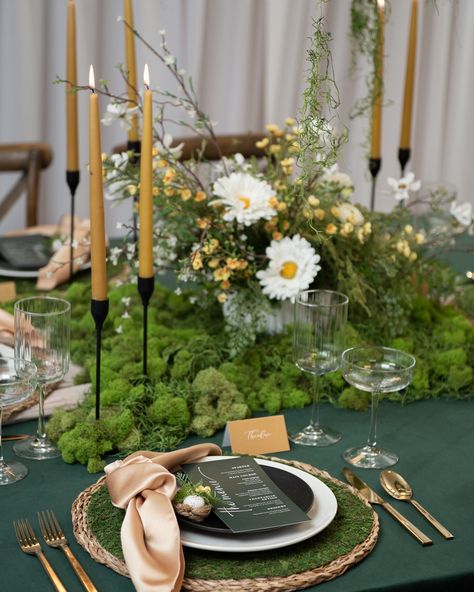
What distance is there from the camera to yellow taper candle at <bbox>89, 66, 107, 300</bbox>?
1342 millimetres

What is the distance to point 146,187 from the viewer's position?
57.2 inches

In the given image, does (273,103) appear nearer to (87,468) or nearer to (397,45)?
(397,45)

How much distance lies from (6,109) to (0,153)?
3.62 ft

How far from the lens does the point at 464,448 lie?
1.54m

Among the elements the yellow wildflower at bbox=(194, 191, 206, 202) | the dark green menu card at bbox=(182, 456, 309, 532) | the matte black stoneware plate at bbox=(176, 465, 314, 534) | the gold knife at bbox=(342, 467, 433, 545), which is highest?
the yellow wildflower at bbox=(194, 191, 206, 202)

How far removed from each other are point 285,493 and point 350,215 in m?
0.67

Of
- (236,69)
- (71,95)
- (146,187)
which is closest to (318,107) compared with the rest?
(146,187)

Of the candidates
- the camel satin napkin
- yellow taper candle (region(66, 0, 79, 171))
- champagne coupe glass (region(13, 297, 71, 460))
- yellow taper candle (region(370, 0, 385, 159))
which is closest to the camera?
the camel satin napkin

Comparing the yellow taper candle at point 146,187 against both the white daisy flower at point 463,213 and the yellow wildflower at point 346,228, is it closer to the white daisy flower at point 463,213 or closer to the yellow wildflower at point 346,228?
the yellow wildflower at point 346,228

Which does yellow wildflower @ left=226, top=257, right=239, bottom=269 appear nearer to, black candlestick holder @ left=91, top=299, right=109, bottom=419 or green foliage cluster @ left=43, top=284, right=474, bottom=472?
→ green foliage cluster @ left=43, top=284, right=474, bottom=472

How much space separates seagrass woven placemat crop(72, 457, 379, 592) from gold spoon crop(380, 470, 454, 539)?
0.26 feet

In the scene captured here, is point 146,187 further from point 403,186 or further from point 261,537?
point 403,186

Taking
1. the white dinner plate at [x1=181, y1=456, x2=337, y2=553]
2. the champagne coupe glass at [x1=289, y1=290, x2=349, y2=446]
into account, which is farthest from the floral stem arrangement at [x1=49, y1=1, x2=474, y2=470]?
the white dinner plate at [x1=181, y1=456, x2=337, y2=553]

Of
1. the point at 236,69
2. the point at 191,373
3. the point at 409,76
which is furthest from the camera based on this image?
the point at 236,69
